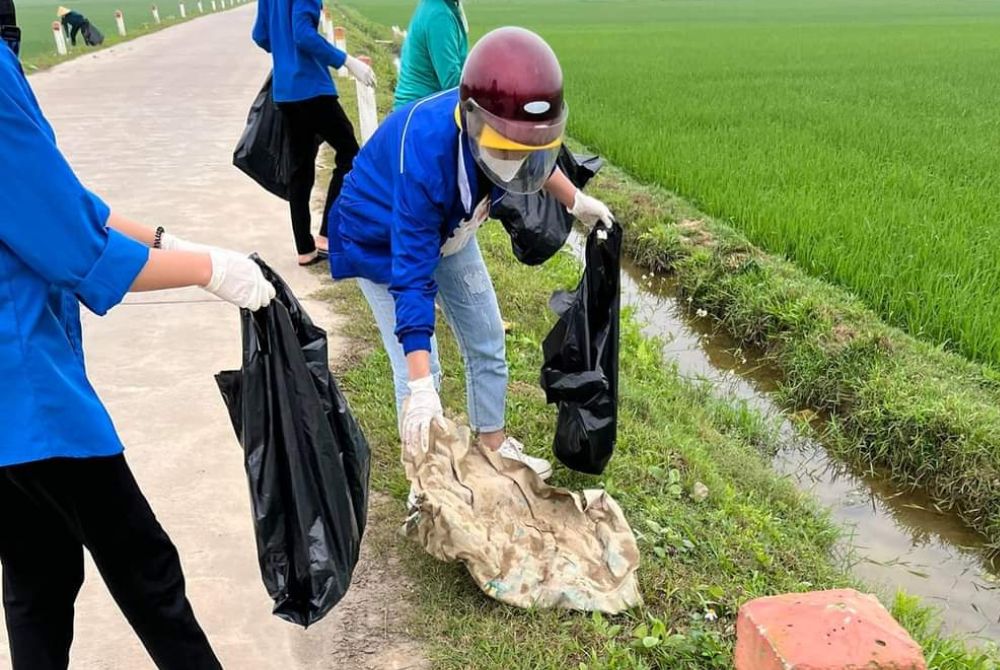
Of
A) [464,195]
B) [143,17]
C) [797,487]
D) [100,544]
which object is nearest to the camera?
[100,544]

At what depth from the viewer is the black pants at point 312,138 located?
13.2 ft

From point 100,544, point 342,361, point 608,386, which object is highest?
point 100,544

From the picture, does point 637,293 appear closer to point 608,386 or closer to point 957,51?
point 608,386

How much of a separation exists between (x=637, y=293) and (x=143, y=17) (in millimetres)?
28262

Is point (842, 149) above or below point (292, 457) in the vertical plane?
below

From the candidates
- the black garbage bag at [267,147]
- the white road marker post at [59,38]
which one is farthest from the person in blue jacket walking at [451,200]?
the white road marker post at [59,38]

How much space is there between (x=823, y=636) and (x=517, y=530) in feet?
4.07

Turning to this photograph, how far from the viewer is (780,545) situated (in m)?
2.56

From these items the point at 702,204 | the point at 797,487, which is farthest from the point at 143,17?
the point at 797,487

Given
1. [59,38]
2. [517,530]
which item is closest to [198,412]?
[517,530]

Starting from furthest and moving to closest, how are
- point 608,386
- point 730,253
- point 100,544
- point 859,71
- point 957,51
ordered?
point 957,51
point 859,71
point 730,253
point 608,386
point 100,544

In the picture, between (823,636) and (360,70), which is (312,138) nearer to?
(360,70)

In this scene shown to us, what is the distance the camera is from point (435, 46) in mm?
3230

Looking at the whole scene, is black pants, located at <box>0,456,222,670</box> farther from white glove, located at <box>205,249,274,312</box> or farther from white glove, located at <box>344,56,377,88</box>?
white glove, located at <box>344,56,377,88</box>
